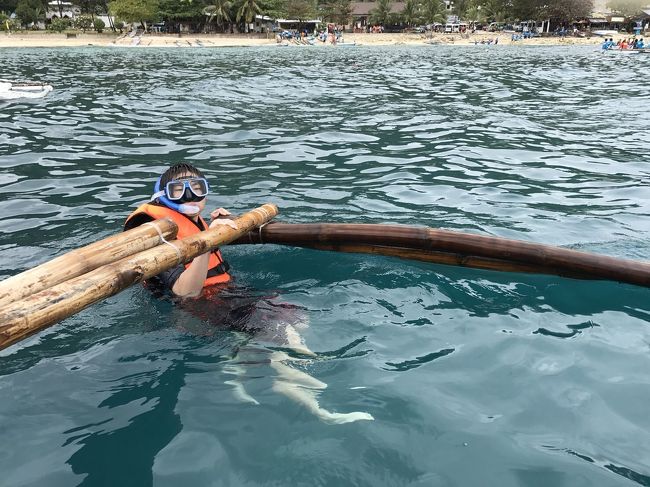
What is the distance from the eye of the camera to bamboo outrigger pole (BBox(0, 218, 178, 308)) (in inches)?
129

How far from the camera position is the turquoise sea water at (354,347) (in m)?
3.63

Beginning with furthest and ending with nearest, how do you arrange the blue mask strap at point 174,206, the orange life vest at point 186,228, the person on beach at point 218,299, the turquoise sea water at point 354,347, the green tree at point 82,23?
1. the green tree at point 82,23
2. the blue mask strap at point 174,206
3. the orange life vest at point 186,228
4. the person on beach at point 218,299
5. the turquoise sea water at point 354,347

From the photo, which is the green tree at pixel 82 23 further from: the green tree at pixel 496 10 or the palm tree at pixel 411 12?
the green tree at pixel 496 10

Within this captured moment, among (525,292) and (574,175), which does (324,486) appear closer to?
(525,292)

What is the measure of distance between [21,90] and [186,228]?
19935mm

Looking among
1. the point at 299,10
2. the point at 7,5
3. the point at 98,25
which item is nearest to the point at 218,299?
the point at 98,25

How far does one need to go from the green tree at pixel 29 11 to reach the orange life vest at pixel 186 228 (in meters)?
88.5

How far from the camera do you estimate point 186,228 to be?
529 centimetres

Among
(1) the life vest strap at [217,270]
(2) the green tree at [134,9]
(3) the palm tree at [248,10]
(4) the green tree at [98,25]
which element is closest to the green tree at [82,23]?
(4) the green tree at [98,25]

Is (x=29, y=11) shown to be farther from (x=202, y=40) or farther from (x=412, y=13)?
(x=412, y=13)

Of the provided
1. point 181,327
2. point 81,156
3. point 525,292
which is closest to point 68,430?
point 181,327

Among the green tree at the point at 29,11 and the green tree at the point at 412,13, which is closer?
the green tree at the point at 29,11

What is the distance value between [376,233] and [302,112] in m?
12.7

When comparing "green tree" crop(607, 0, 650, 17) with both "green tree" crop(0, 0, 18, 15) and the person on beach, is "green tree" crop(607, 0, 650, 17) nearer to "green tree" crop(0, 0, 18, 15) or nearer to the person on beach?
"green tree" crop(0, 0, 18, 15)
